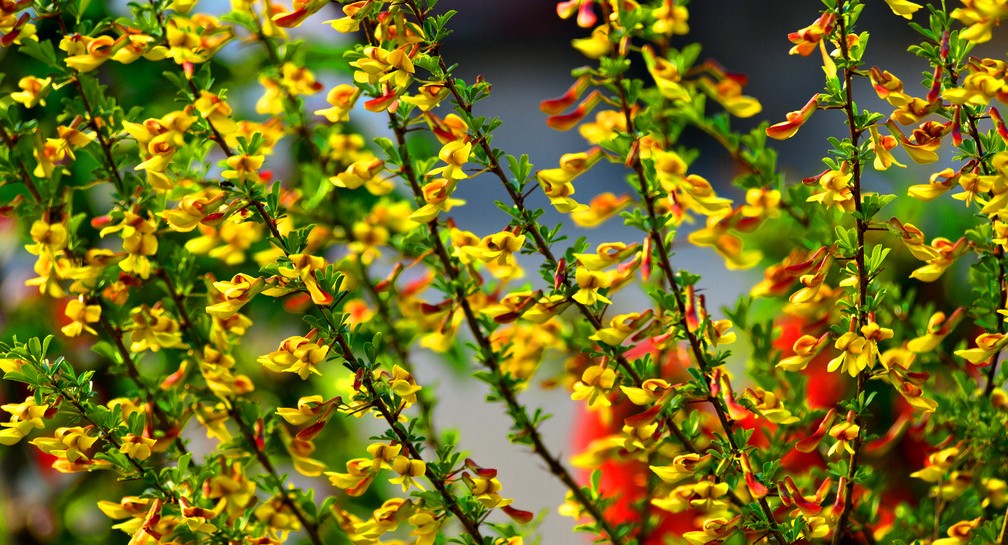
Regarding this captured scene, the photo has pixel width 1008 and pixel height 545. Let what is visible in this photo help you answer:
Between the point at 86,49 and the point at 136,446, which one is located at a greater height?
the point at 86,49

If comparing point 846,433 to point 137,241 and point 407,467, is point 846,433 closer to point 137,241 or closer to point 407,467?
point 407,467

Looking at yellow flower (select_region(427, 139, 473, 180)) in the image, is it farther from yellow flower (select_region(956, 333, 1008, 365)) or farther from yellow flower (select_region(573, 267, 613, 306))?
yellow flower (select_region(956, 333, 1008, 365))

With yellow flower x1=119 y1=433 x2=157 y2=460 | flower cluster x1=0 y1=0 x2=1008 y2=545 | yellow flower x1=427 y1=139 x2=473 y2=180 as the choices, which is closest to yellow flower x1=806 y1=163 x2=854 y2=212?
flower cluster x1=0 y1=0 x2=1008 y2=545

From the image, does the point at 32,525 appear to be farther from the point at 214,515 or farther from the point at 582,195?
the point at 582,195

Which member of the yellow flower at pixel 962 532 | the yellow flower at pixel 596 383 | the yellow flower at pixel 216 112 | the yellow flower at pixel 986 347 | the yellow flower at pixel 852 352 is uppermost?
the yellow flower at pixel 216 112

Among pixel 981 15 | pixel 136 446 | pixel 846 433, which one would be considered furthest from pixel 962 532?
pixel 136 446

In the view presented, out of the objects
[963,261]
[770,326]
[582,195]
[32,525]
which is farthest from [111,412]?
[582,195]

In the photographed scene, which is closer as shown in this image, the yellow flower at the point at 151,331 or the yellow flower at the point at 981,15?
the yellow flower at the point at 981,15

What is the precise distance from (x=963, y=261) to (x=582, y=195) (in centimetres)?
232

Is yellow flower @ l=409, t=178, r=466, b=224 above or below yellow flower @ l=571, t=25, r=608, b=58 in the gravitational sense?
below

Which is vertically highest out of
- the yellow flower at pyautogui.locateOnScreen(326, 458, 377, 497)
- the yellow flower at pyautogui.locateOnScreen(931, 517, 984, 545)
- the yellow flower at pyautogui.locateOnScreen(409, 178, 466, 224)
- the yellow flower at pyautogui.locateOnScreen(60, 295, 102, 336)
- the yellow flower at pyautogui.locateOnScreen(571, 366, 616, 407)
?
the yellow flower at pyautogui.locateOnScreen(409, 178, 466, 224)

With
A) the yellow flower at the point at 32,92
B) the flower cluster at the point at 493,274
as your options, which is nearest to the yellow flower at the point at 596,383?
the flower cluster at the point at 493,274

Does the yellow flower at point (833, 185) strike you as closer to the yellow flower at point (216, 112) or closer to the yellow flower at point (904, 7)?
the yellow flower at point (904, 7)

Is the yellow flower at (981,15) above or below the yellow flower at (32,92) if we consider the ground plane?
above
